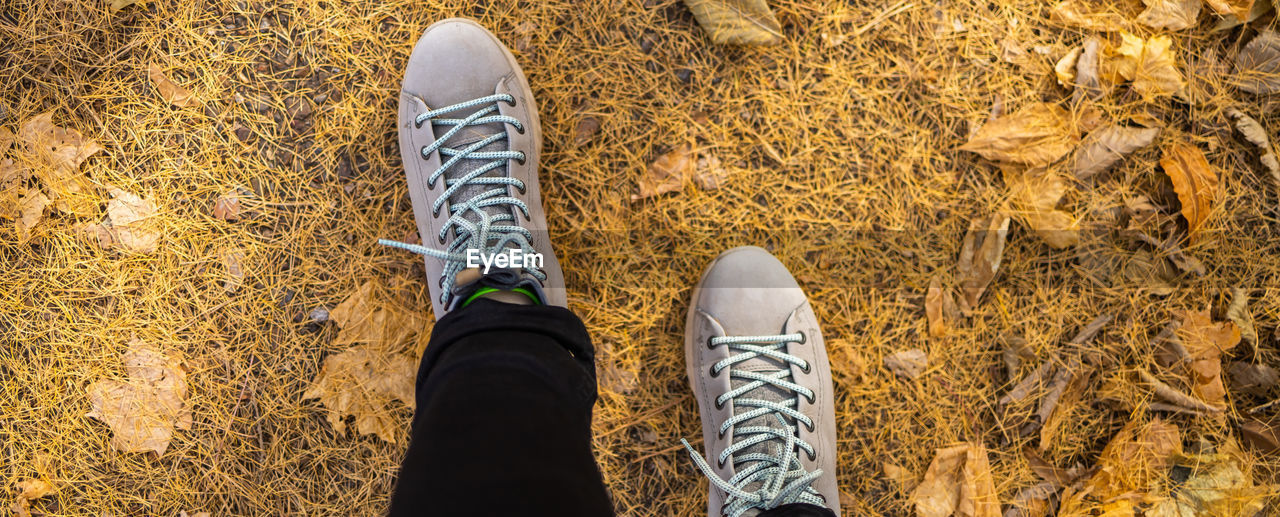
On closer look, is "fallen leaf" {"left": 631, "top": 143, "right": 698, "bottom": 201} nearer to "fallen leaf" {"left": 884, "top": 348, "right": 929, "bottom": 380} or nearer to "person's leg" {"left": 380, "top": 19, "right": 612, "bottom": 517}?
"person's leg" {"left": 380, "top": 19, "right": 612, "bottom": 517}

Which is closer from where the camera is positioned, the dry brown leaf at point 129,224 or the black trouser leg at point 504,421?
the black trouser leg at point 504,421

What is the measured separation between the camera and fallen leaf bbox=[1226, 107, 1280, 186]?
5.18 ft

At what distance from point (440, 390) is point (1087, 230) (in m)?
1.65

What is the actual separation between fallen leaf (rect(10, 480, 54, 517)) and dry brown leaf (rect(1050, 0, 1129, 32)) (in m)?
2.90

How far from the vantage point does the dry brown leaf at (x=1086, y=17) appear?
159cm

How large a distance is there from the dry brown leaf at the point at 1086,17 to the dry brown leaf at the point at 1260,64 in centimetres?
31

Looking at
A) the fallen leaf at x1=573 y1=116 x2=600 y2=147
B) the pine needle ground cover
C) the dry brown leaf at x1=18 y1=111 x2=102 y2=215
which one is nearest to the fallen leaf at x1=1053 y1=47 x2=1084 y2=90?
the pine needle ground cover

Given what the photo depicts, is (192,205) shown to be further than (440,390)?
Yes

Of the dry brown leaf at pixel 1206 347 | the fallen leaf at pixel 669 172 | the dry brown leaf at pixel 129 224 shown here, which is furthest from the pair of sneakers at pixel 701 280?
the dry brown leaf at pixel 1206 347

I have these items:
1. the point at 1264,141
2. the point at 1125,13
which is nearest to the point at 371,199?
the point at 1125,13

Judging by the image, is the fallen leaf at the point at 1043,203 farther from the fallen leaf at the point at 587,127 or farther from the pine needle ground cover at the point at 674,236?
the fallen leaf at the point at 587,127

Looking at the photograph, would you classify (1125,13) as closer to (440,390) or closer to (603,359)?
(603,359)

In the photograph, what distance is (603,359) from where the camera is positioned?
5.27 ft
